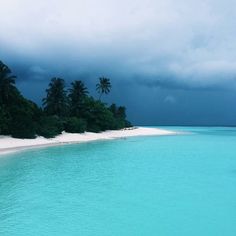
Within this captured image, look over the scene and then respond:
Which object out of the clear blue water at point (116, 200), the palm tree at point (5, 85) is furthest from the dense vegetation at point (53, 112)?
the clear blue water at point (116, 200)

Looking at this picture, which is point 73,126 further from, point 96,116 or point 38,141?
point 38,141

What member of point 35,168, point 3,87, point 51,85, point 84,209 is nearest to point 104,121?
point 51,85

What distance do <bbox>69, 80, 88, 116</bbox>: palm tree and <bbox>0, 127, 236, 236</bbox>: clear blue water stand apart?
142 ft

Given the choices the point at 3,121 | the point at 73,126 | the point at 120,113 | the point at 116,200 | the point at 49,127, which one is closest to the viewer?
the point at 116,200

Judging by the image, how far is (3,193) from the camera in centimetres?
1734

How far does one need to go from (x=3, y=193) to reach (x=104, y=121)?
56.9 meters

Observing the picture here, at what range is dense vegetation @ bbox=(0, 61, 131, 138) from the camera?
47644 mm

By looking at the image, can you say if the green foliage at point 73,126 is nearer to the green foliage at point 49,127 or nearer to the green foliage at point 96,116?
the green foliage at point 49,127

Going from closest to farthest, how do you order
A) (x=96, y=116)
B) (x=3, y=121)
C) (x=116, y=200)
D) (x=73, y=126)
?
(x=116, y=200) → (x=3, y=121) → (x=73, y=126) → (x=96, y=116)

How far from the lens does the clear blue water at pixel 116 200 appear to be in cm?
1212

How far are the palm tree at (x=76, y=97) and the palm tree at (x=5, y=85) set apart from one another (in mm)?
21072

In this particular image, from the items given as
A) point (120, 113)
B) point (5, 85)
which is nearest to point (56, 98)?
point (5, 85)

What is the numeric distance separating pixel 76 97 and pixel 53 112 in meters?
7.69

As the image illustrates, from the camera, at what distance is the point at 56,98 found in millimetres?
66000
